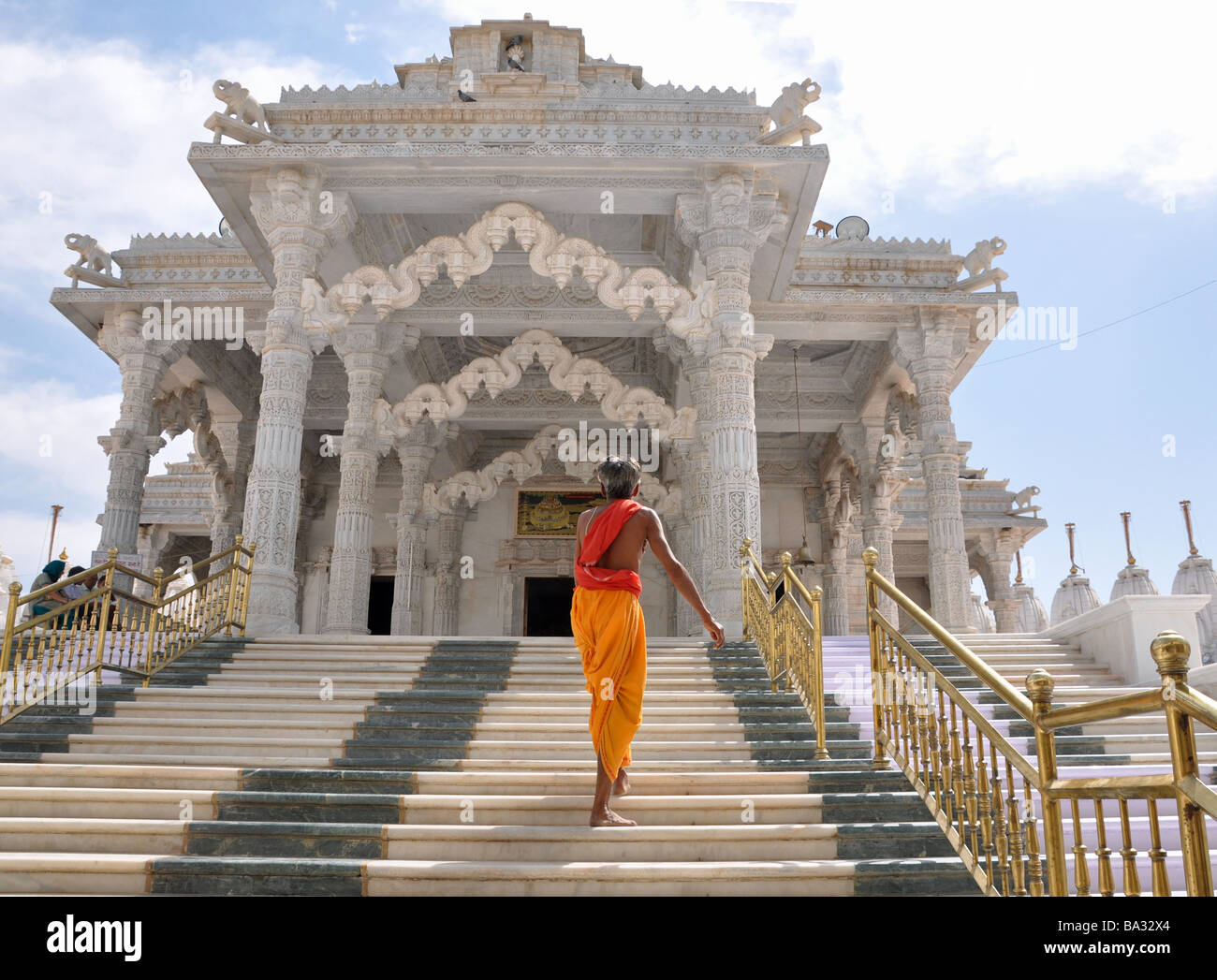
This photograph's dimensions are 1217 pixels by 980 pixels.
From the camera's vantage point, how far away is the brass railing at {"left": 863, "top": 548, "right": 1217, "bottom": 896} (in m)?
2.39

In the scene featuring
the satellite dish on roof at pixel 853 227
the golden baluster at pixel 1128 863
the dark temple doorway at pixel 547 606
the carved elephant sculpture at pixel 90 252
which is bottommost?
the golden baluster at pixel 1128 863

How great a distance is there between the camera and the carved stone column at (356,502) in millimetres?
11297

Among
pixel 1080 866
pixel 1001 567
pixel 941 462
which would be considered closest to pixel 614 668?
pixel 1080 866

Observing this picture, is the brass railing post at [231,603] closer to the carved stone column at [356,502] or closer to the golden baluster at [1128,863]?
the carved stone column at [356,502]

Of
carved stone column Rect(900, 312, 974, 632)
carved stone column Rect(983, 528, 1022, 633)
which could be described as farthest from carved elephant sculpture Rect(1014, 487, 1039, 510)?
carved stone column Rect(900, 312, 974, 632)

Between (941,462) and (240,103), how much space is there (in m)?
9.46

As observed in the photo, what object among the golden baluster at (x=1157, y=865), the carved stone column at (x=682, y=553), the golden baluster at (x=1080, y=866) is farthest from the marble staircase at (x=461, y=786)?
the carved stone column at (x=682, y=553)

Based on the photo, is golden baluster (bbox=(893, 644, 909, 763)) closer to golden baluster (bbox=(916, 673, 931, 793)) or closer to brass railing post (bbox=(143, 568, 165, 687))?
golden baluster (bbox=(916, 673, 931, 793))

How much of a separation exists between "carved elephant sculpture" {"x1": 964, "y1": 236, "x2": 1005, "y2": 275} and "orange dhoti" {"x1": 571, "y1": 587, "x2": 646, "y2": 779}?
10.6 metres

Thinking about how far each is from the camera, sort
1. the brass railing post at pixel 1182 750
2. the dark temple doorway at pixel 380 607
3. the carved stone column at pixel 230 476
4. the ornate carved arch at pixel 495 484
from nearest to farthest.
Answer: the brass railing post at pixel 1182 750 → the ornate carved arch at pixel 495 484 → the carved stone column at pixel 230 476 → the dark temple doorway at pixel 380 607

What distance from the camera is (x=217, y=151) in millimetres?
9430

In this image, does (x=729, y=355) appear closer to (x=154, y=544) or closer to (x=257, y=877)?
(x=257, y=877)

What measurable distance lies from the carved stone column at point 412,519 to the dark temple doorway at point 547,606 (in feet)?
11.5

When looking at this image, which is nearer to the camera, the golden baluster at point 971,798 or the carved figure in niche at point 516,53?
the golden baluster at point 971,798
